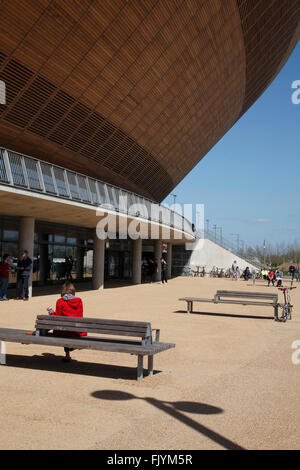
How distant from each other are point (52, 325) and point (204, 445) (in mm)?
3573

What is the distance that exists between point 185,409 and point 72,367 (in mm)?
2437

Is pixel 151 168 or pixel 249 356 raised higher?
pixel 151 168

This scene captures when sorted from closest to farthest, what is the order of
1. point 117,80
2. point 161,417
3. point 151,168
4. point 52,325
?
1. point 161,417
2. point 52,325
3. point 117,80
4. point 151,168

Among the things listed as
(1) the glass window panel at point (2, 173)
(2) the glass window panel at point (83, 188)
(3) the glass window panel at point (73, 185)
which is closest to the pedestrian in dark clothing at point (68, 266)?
(2) the glass window panel at point (83, 188)

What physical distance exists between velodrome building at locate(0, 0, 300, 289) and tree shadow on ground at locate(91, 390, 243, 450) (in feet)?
29.0

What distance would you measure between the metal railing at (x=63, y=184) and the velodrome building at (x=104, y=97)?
0.05 m

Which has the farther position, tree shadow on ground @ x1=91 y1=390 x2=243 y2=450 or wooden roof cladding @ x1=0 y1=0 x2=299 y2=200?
wooden roof cladding @ x1=0 y1=0 x2=299 y2=200

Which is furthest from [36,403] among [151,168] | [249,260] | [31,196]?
[249,260]

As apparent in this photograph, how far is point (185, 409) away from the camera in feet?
17.0

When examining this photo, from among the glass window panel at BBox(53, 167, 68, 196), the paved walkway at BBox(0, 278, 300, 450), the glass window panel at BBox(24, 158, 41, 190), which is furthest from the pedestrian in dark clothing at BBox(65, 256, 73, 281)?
the paved walkway at BBox(0, 278, 300, 450)

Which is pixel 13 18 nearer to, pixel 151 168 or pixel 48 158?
pixel 48 158

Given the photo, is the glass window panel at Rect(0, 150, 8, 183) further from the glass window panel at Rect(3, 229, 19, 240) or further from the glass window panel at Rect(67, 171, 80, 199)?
the glass window panel at Rect(3, 229, 19, 240)

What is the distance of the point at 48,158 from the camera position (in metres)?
21.8

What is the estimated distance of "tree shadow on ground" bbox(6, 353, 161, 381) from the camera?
675 centimetres
